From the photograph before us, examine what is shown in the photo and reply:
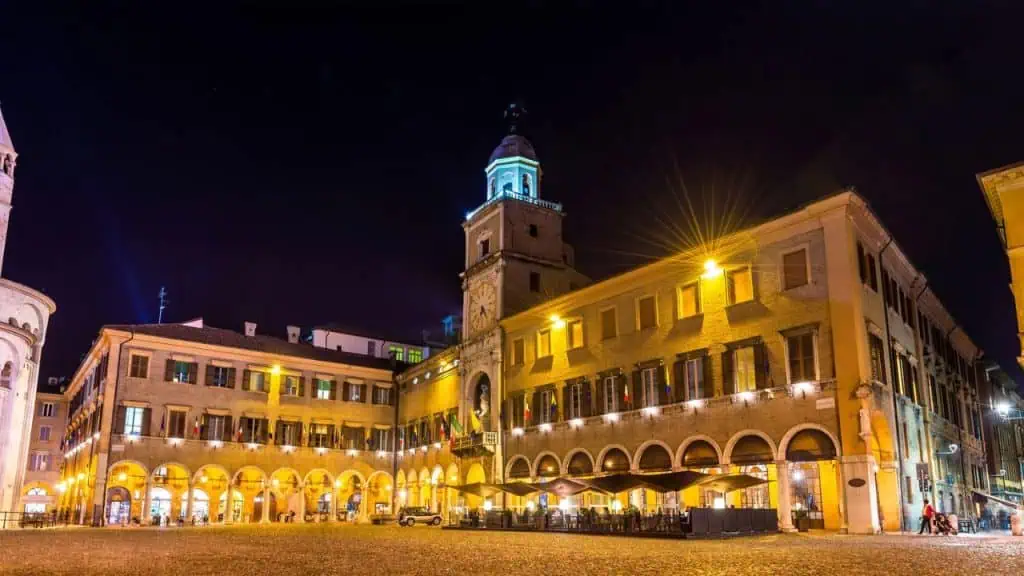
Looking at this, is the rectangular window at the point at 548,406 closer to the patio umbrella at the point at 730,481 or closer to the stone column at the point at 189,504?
the patio umbrella at the point at 730,481

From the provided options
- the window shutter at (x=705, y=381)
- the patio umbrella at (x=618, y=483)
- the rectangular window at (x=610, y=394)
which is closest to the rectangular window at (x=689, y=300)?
the window shutter at (x=705, y=381)

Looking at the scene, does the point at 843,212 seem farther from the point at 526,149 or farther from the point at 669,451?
the point at 526,149

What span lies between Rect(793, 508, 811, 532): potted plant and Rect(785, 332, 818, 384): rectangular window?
15.3 ft

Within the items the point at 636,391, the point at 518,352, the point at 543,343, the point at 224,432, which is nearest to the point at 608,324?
the point at 636,391

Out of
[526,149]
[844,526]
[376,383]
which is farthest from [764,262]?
[376,383]

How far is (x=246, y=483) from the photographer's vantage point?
174 feet

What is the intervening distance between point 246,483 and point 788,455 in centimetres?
3613

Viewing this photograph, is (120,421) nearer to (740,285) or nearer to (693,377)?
(693,377)

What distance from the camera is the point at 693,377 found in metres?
33.0

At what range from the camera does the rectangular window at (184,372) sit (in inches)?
1970

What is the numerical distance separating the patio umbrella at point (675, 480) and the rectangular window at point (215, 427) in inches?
1236

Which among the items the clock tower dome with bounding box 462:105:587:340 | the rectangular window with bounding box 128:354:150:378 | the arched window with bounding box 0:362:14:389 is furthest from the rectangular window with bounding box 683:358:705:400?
the arched window with bounding box 0:362:14:389

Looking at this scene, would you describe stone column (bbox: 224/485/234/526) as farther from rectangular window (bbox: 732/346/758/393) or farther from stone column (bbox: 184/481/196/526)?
rectangular window (bbox: 732/346/758/393)

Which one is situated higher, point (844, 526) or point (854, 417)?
point (854, 417)
